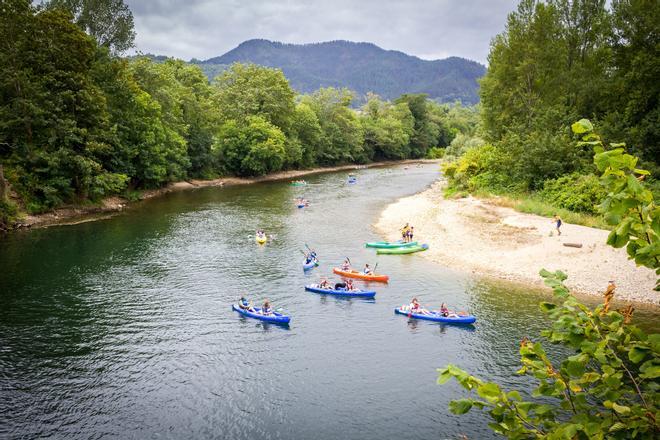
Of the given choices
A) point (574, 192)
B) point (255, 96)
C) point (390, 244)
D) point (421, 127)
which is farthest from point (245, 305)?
point (421, 127)

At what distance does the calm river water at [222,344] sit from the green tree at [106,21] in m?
30.7

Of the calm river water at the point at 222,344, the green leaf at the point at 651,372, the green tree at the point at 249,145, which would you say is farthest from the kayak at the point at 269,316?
the green tree at the point at 249,145

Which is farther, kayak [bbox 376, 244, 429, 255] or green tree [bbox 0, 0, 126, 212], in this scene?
green tree [bbox 0, 0, 126, 212]

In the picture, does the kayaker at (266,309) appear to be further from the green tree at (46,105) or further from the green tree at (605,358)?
the green tree at (46,105)

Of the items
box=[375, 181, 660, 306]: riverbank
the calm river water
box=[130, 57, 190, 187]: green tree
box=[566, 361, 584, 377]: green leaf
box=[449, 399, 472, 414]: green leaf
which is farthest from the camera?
box=[130, 57, 190, 187]: green tree

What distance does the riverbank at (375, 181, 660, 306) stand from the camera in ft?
104

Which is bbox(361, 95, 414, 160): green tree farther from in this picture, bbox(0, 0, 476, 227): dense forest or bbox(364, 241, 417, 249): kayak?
bbox(364, 241, 417, 249): kayak

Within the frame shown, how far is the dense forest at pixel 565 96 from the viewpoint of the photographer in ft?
149

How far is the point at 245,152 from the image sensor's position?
289 ft

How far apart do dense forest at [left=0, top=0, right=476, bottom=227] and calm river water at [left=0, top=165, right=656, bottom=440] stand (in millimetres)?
11020

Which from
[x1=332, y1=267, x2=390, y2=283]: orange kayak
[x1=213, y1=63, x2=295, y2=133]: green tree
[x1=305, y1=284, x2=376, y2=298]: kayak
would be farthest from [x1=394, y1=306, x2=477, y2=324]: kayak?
[x1=213, y1=63, x2=295, y2=133]: green tree

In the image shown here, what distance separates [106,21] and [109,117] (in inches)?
535

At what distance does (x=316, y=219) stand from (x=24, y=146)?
32975 millimetres

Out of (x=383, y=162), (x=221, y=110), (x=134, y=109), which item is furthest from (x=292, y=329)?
(x=383, y=162)
